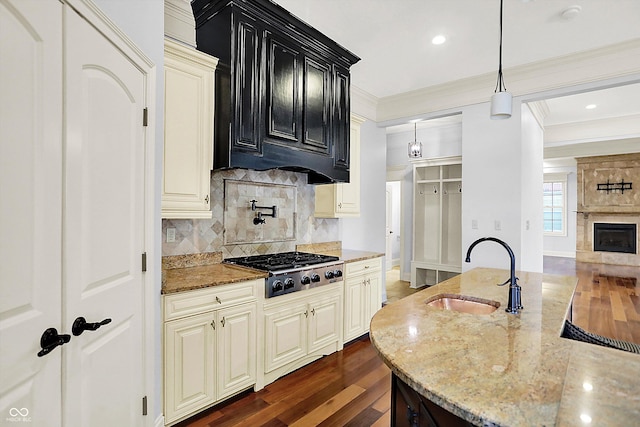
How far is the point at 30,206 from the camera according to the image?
1.10 metres

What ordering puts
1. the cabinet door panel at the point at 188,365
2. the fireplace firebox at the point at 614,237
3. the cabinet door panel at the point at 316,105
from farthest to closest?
1. the fireplace firebox at the point at 614,237
2. the cabinet door panel at the point at 316,105
3. the cabinet door panel at the point at 188,365

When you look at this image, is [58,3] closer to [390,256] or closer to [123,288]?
[123,288]

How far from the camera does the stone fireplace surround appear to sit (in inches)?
341

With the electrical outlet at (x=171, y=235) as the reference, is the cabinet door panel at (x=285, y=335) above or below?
below

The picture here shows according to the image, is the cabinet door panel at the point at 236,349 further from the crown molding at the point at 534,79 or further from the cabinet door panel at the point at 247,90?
the crown molding at the point at 534,79

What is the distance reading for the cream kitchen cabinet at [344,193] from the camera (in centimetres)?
386

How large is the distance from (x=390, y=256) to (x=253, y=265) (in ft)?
19.3

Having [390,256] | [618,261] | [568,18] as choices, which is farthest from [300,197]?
[618,261]

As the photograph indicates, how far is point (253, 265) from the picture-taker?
2.78 m

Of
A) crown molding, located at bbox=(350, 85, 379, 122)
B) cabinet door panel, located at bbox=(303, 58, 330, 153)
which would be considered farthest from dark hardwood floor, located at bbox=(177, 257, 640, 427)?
crown molding, located at bbox=(350, 85, 379, 122)

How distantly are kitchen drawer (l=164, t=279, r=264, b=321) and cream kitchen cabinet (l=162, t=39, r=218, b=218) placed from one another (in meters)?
0.56

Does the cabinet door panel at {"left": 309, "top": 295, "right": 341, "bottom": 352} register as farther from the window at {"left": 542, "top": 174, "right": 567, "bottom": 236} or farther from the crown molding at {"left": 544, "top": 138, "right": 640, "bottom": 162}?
the window at {"left": 542, "top": 174, "right": 567, "bottom": 236}

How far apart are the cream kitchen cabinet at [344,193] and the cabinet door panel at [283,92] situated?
981 mm

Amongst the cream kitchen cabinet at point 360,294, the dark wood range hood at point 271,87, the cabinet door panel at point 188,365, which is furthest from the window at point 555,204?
the cabinet door panel at point 188,365
